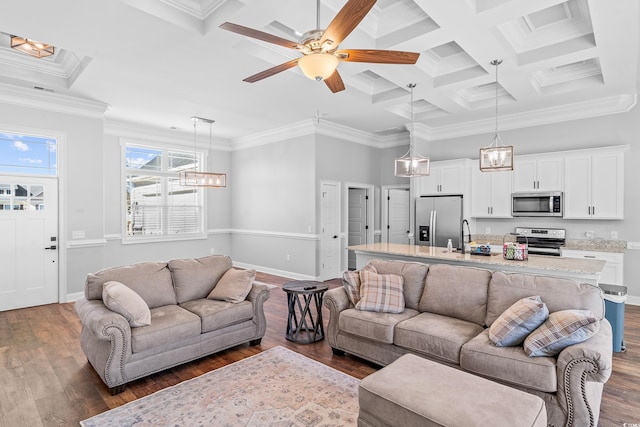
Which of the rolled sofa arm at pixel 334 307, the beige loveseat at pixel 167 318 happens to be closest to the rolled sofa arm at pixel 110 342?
the beige loveseat at pixel 167 318

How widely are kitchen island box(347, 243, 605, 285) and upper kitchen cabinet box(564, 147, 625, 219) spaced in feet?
6.41

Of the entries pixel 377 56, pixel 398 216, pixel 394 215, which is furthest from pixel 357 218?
pixel 377 56

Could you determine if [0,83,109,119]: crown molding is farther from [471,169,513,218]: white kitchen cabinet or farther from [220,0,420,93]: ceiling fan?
[471,169,513,218]: white kitchen cabinet

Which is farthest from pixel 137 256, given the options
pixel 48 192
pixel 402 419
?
pixel 402 419

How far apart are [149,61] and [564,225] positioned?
6592 millimetres

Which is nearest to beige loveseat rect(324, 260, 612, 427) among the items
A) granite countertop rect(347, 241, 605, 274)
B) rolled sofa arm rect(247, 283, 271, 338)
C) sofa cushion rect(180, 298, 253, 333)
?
granite countertop rect(347, 241, 605, 274)

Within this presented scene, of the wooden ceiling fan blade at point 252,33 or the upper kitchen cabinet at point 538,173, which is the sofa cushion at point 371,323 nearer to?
the wooden ceiling fan blade at point 252,33

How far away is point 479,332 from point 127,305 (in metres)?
2.98

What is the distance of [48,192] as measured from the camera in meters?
5.28

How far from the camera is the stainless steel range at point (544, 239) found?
5.61 metres

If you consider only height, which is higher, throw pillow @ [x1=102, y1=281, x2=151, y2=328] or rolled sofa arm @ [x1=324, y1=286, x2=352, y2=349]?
throw pillow @ [x1=102, y1=281, x2=151, y2=328]

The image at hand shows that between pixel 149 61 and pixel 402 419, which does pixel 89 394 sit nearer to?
pixel 402 419

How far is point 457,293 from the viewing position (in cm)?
324

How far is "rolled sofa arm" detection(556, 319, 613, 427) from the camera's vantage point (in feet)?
6.87
